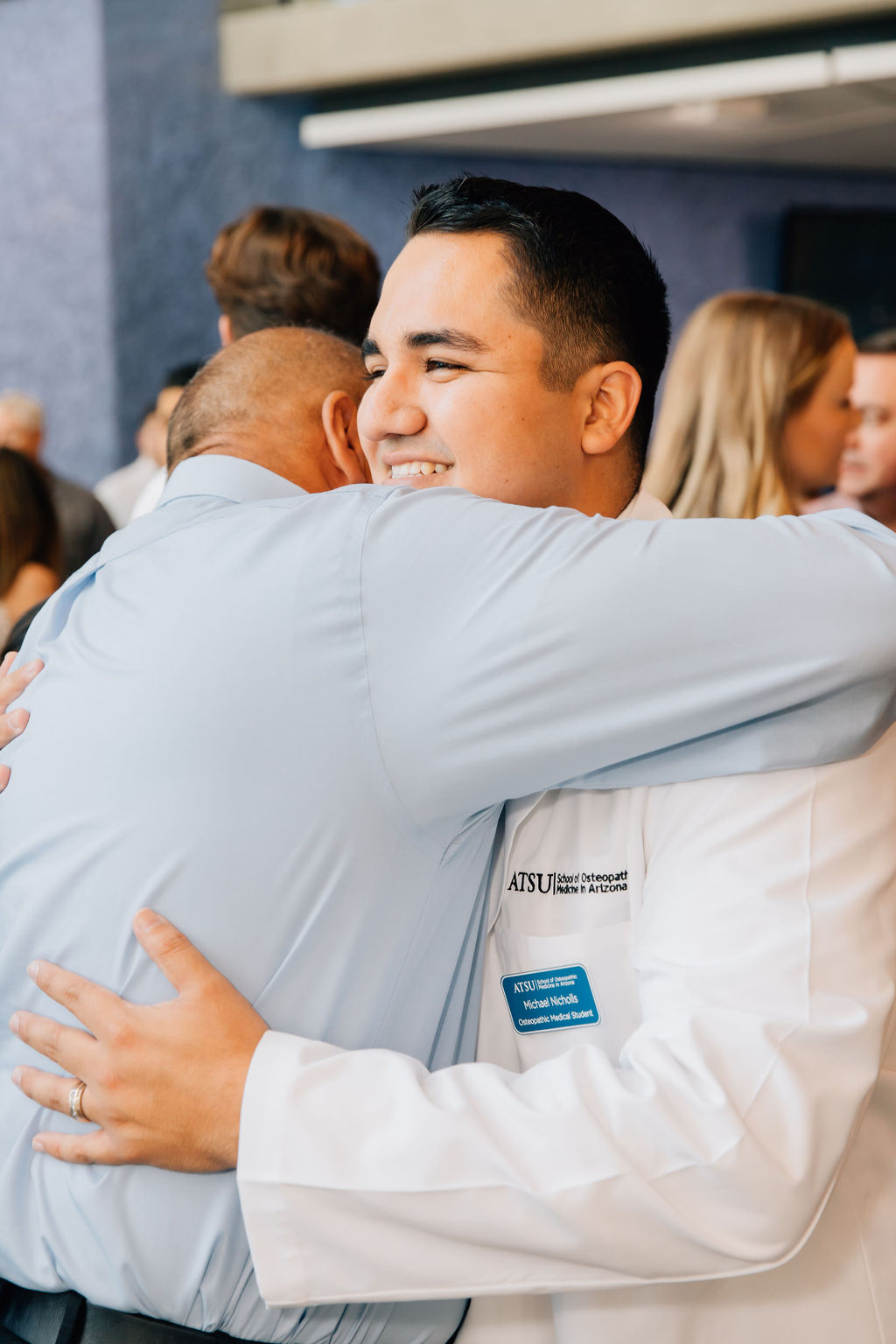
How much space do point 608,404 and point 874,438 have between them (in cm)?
213

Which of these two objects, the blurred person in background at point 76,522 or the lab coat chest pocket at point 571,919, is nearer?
the lab coat chest pocket at point 571,919

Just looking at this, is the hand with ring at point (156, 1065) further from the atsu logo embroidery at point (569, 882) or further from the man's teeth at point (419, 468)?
the man's teeth at point (419, 468)

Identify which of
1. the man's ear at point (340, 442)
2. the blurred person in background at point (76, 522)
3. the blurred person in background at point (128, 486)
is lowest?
the blurred person in background at point (128, 486)

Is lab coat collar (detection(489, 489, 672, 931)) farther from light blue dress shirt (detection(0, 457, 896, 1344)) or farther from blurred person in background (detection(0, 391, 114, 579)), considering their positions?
blurred person in background (detection(0, 391, 114, 579))

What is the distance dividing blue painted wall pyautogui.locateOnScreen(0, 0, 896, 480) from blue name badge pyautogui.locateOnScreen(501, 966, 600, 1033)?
5.71m

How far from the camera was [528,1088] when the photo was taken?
963 mm

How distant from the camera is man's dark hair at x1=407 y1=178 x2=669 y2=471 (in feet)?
4.20

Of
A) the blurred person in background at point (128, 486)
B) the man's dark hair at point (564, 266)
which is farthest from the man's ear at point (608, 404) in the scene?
the blurred person in background at point (128, 486)

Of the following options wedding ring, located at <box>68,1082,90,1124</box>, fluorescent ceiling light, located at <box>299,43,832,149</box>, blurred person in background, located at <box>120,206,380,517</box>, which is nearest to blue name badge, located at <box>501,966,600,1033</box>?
wedding ring, located at <box>68,1082,90,1124</box>

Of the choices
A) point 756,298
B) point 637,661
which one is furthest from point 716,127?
point 637,661

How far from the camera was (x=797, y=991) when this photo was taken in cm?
96

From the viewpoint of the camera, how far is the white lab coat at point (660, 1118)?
919 mm

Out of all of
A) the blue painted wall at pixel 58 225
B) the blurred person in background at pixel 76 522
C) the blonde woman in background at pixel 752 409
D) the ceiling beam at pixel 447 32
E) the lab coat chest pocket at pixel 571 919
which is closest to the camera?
the lab coat chest pocket at pixel 571 919

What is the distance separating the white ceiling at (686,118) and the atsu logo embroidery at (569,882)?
515 centimetres
